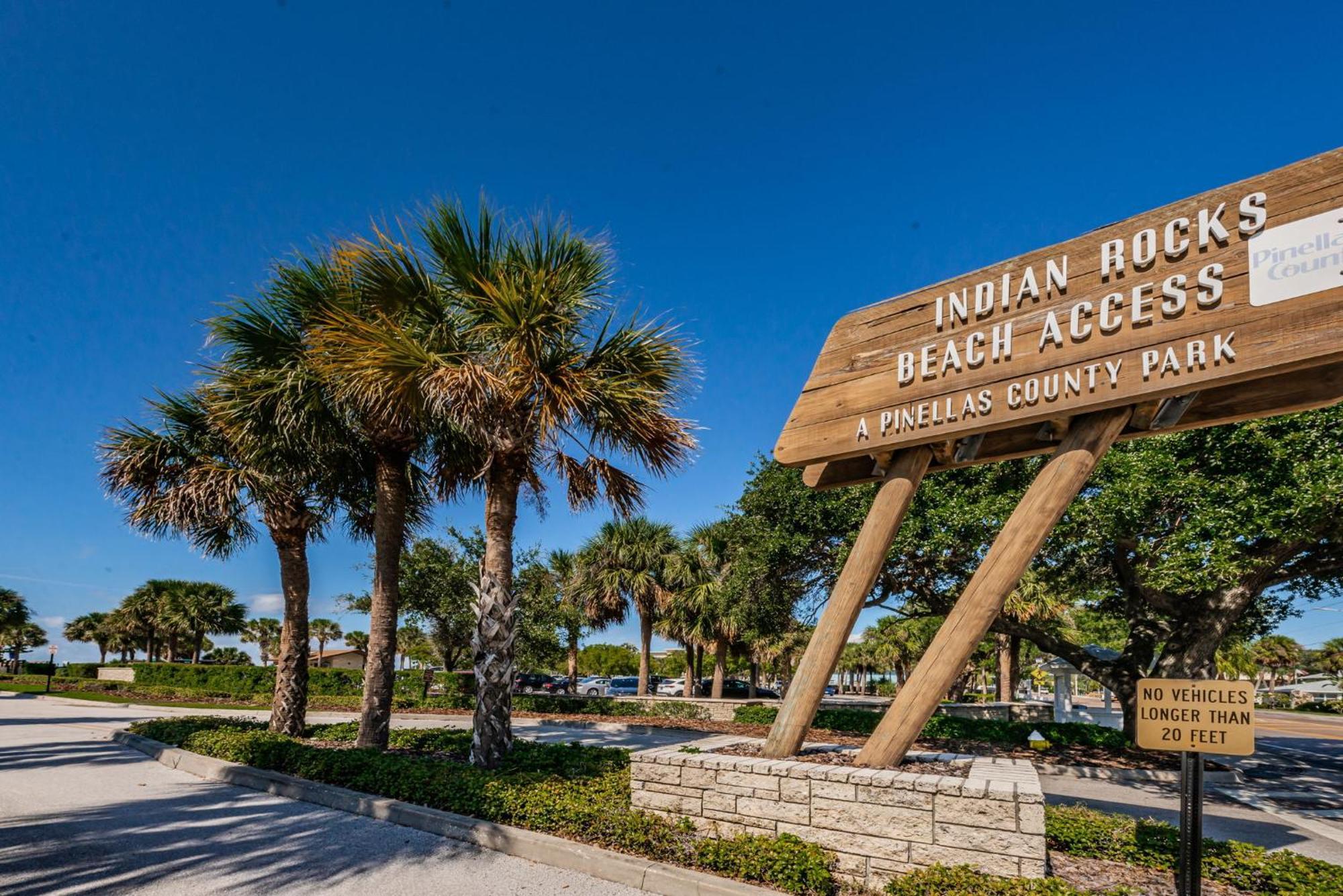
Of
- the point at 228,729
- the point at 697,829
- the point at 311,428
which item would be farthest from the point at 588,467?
the point at 228,729

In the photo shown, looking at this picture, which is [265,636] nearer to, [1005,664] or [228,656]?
[228,656]

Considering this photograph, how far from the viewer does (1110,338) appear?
495 centimetres

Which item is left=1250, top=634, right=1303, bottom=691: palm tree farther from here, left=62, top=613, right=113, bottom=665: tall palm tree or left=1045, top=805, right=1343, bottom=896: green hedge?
left=62, top=613, right=113, bottom=665: tall palm tree

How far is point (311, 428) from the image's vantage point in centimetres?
1044

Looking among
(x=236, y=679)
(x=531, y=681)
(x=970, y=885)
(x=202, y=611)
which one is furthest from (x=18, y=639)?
(x=970, y=885)

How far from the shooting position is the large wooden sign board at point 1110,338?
4.28 meters

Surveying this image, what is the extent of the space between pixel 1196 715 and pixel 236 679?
37.2 m

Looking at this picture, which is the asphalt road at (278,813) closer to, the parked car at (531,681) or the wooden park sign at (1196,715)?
the wooden park sign at (1196,715)

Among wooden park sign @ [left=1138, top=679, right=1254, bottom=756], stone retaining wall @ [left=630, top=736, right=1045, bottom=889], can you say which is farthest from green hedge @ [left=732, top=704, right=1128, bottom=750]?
wooden park sign @ [left=1138, top=679, right=1254, bottom=756]

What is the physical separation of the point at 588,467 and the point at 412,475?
3.79 m

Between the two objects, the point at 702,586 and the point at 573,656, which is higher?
the point at 702,586

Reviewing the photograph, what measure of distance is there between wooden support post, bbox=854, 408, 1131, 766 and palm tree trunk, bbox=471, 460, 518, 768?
4.77m

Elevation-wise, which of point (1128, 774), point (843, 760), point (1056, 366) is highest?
point (1056, 366)

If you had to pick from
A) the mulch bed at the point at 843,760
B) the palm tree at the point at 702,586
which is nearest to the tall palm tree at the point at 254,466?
the mulch bed at the point at 843,760
